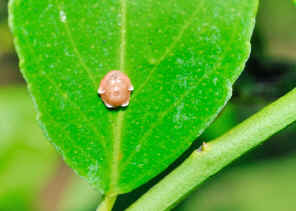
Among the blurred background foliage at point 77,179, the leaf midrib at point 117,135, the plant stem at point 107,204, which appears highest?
the leaf midrib at point 117,135

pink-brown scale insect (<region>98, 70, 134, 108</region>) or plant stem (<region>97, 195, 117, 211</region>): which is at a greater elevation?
pink-brown scale insect (<region>98, 70, 134, 108</region>)

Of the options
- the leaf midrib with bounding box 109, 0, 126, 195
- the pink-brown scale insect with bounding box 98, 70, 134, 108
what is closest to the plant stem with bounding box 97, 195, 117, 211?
the leaf midrib with bounding box 109, 0, 126, 195

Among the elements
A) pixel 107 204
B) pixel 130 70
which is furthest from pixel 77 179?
pixel 130 70

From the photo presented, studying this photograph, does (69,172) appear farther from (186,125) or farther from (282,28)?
(186,125)

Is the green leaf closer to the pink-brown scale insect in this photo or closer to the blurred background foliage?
the pink-brown scale insect

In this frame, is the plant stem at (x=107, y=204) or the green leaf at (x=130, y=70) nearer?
the green leaf at (x=130, y=70)

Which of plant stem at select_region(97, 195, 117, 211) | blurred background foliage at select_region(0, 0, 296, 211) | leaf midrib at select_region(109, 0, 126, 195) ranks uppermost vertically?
leaf midrib at select_region(109, 0, 126, 195)

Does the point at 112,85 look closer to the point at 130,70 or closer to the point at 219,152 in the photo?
the point at 130,70

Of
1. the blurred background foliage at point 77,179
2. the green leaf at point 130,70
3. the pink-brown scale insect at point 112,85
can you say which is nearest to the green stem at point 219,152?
the green leaf at point 130,70

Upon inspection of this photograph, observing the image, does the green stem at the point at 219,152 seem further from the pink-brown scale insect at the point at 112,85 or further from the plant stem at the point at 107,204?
the pink-brown scale insect at the point at 112,85
